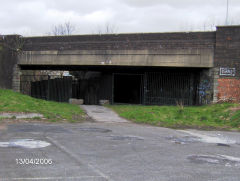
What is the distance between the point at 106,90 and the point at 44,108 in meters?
9.04

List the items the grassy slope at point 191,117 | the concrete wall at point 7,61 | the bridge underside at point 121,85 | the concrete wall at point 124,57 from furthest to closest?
the concrete wall at point 7,61 < the bridge underside at point 121,85 < the concrete wall at point 124,57 < the grassy slope at point 191,117

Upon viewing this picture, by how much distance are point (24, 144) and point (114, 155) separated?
2.38m

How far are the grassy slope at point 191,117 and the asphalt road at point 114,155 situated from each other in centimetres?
258

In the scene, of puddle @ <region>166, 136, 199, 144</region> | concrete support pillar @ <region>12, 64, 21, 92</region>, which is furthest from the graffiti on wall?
concrete support pillar @ <region>12, 64, 21, 92</region>

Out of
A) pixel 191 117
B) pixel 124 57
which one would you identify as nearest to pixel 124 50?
pixel 124 57

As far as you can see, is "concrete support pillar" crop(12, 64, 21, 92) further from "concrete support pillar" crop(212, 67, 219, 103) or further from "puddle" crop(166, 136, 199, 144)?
"puddle" crop(166, 136, 199, 144)

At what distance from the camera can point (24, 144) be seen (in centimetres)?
745

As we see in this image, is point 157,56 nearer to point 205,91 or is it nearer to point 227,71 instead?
point 205,91

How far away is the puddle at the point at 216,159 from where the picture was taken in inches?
248

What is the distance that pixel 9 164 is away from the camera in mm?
5637

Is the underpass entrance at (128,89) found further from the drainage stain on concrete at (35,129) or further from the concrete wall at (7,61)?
the drainage stain on concrete at (35,129)

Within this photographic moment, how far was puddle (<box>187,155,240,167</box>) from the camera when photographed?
6.29 meters

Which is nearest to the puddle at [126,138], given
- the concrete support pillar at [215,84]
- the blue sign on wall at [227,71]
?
the concrete support pillar at [215,84]

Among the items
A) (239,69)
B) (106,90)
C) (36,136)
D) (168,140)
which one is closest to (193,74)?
(239,69)
